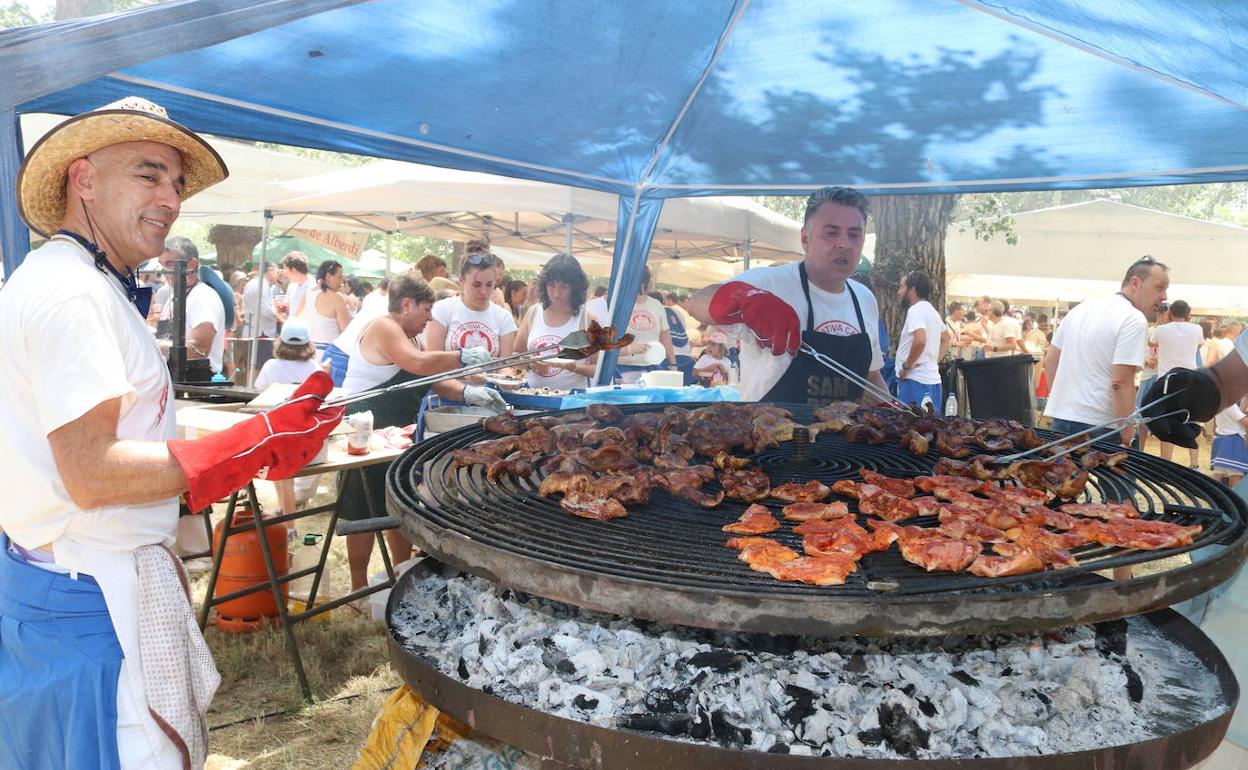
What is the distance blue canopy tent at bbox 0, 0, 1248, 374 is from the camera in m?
3.47

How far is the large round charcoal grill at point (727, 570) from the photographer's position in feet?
6.21

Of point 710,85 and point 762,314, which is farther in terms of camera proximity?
point 710,85

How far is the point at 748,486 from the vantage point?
2885mm

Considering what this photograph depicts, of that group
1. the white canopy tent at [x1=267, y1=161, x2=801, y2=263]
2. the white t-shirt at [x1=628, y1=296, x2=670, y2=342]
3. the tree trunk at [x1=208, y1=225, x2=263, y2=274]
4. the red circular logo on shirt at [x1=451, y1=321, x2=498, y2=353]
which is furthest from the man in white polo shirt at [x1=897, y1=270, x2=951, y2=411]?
the tree trunk at [x1=208, y1=225, x2=263, y2=274]

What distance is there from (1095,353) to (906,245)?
11.4 ft

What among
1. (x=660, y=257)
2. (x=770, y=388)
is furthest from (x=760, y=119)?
(x=660, y=257)

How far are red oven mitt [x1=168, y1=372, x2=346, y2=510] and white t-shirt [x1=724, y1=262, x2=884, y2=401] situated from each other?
10.3ft

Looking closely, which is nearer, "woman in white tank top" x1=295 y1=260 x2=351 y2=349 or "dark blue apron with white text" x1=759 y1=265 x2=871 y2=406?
"dark blue apron with white text" x1=759 y1=265 x2=871 y2=406

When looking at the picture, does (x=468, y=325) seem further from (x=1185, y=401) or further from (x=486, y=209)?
(x=1185, y=401)

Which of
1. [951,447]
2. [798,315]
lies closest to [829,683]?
[951,447]

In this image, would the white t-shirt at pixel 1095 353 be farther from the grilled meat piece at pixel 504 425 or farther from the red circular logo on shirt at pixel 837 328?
the grilled meat piece at pixel 504 425

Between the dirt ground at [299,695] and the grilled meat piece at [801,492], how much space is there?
2.74 m

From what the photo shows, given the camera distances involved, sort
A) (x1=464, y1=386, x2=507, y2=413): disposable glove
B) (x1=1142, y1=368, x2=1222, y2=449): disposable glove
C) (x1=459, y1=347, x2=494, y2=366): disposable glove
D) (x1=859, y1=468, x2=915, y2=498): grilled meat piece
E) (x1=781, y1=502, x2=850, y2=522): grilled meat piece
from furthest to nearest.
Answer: (x1=459, y1=347, x2=494, y2=366): disposable glove → (x1=464, y1=386, x2=507, y2=413): disposable glove → (x1=1142, y1=368, x2=1222, y2=449): disposable glove → (x1=859, y1=468, x2=915, y2=498): grilled meat piece → (x1=781, y1=502, x2=850, y2=522): grilled meat piece

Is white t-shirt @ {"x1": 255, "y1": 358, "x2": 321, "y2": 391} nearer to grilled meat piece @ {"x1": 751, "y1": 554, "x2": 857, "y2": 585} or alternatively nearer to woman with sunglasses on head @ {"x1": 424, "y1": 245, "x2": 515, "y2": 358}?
woman with sunglasses on head @ {"x1": 424, "y1": 245, "x2": 515, "y2": 358}
